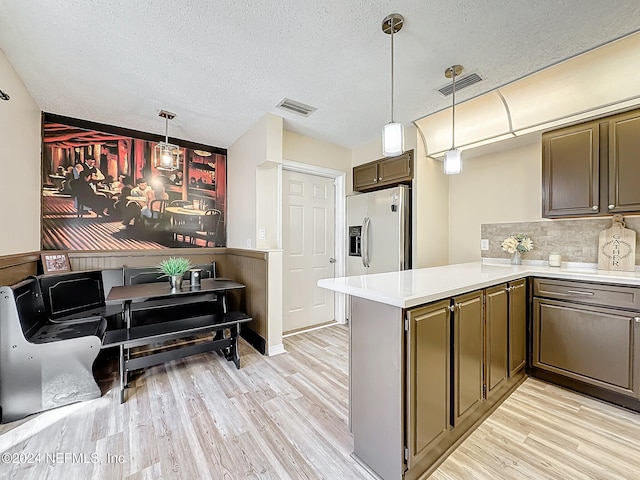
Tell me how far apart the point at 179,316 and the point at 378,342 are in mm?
2553

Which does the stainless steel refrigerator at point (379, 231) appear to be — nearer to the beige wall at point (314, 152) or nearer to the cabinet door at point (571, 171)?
the beige wall at point (314, 152)

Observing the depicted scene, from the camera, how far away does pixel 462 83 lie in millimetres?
2385

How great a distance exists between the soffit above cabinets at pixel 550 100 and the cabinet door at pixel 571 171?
0.13m

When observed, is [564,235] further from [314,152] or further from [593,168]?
[314,152]

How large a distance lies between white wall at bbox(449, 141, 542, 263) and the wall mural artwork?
10.5ft

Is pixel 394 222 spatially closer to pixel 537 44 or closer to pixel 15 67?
pixel 537 44

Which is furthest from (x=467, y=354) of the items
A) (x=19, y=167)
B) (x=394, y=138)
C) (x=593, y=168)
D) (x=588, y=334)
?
(x=19, y=167)

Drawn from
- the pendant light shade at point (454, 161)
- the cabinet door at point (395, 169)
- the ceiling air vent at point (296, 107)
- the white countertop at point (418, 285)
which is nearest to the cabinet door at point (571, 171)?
the white countertop at point (418, 285)

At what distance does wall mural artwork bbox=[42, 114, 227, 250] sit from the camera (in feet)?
9.74

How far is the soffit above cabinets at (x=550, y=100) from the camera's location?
2090 mm

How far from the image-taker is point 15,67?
2156 mm

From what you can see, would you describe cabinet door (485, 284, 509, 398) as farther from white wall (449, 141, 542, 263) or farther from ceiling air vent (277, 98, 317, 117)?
ceiling air vent (277, 98, 317, 117)

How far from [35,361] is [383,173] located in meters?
3.71

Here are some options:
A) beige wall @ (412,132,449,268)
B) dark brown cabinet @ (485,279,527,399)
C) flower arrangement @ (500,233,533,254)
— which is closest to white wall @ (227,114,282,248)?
beige wall @ (412,132,449,268)
